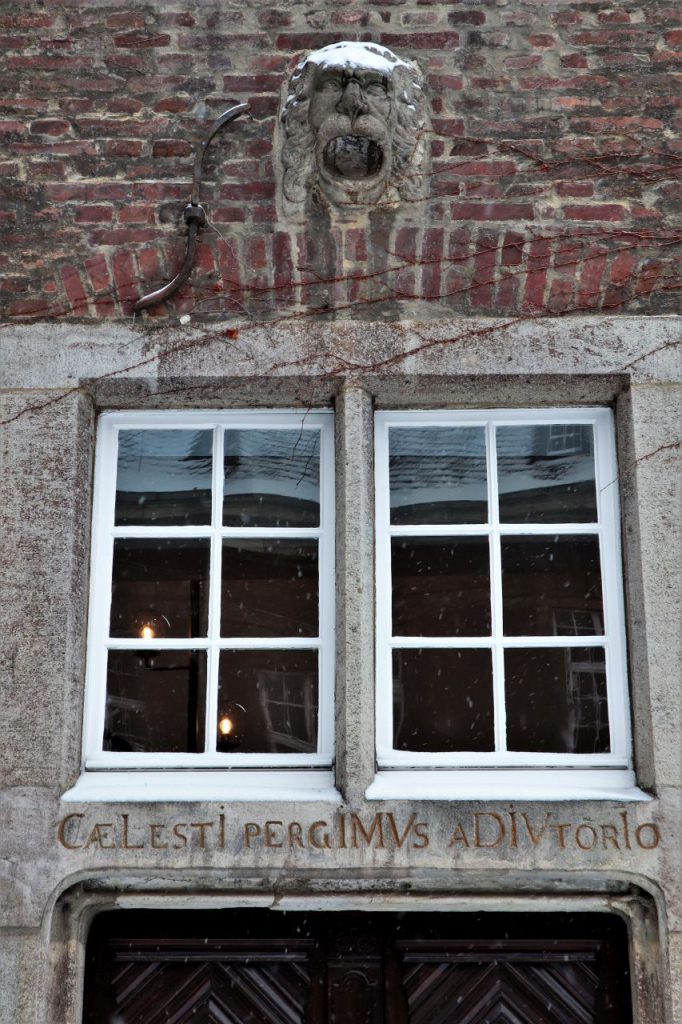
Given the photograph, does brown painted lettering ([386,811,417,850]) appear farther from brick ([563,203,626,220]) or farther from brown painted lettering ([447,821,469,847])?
brick ([563,203,626,220])

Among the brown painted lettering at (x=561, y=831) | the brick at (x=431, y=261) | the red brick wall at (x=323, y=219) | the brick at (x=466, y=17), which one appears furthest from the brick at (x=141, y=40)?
the brown painted lettering at (x=561, y=831)

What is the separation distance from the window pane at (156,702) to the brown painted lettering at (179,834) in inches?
12.9

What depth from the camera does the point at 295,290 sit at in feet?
13.4

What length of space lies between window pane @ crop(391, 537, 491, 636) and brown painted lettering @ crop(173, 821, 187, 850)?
99 cm

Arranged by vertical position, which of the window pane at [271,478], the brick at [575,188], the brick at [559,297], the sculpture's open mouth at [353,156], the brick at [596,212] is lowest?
the window pane at [271,478]

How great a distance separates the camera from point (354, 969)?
3.79 metres

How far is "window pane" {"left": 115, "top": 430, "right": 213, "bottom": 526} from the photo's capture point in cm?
416

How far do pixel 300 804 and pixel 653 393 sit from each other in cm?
186

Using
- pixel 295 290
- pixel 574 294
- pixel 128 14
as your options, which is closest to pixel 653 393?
pixel 574 294

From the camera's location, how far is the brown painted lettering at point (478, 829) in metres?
3.63

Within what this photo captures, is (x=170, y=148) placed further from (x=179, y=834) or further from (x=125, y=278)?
(x=179, y=834)

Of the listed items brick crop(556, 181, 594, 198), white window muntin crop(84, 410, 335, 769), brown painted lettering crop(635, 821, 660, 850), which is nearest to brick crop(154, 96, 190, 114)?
white window muntin crop(84, 410, 335, 769)

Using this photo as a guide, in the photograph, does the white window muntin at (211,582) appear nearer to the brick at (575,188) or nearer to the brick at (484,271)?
the brick at (484,271)

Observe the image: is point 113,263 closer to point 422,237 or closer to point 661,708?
point 422,237
